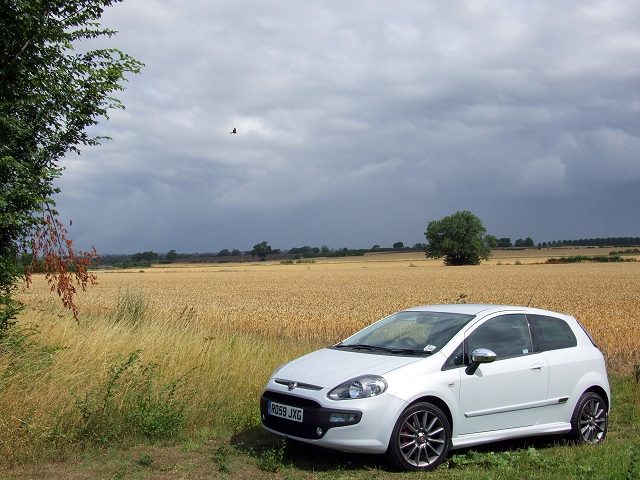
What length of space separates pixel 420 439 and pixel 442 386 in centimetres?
57

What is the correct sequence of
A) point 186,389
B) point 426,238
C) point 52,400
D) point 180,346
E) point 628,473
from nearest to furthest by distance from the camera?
1. point 628,473
2. point 52,400
3. point 186,389
4. point 180,346
5. point 426,238

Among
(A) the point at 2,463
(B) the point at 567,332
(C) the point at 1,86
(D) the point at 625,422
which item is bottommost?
(D) the point at 625,422

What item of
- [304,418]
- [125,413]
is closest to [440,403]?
[304,418]

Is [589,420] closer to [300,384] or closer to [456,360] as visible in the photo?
[456,360]

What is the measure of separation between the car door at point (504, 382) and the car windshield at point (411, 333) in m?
0.27

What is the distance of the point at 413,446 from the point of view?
5645mm

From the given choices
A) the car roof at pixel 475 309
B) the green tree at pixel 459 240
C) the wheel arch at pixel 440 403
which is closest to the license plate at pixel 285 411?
the wheel arch at pixel 440 403

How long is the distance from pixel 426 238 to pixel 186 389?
352 feet

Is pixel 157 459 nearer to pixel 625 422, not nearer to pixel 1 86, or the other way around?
pixel 1 86

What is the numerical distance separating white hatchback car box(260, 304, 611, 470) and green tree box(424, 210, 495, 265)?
100342 mm

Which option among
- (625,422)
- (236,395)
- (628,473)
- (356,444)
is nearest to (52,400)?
(236,395)

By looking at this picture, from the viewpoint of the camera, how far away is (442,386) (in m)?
5.87

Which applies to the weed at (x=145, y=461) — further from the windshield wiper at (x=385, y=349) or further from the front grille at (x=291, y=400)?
the windshield wiper at (x=385, y=349)

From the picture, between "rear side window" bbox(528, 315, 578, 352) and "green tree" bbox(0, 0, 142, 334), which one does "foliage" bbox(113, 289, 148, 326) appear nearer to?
"green tree" bbox(0, 0, 142, 334)
